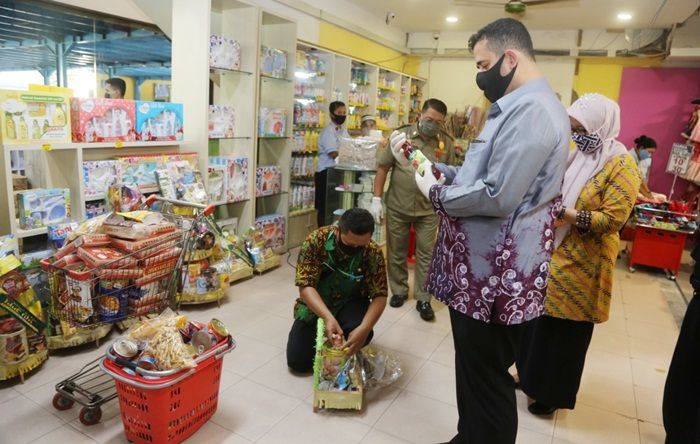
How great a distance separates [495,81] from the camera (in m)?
1.66

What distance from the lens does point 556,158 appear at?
60.4 inches

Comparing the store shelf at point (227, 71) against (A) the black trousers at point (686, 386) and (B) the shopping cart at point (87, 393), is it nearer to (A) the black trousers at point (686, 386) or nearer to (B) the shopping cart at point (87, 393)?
(B) the shopping cart at point (87, 393)

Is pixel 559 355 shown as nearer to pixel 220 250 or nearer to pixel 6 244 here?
pixel 220 250

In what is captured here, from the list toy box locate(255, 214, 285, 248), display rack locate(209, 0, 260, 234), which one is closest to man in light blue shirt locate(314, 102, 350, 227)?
toy box locate(255, 214, 285, 248)

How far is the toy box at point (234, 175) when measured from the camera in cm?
431

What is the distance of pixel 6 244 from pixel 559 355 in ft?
9.80

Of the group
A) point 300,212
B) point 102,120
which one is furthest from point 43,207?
point 300,212

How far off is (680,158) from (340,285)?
6530 millimetres

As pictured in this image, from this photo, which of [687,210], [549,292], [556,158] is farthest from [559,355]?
[687,210]

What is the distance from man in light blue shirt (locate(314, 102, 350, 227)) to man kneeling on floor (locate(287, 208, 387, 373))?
8.76 ft

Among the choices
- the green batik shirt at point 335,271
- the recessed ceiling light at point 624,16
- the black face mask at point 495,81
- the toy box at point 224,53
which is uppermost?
the recessed ceiling light at point 624,16

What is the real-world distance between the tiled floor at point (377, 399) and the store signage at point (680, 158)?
4.18 m

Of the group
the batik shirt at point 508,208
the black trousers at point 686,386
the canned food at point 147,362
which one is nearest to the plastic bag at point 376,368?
the canned food at point 147,362

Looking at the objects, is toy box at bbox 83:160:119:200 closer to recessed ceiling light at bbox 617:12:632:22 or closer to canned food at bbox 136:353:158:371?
canned food at bbox 136:353:158:371
